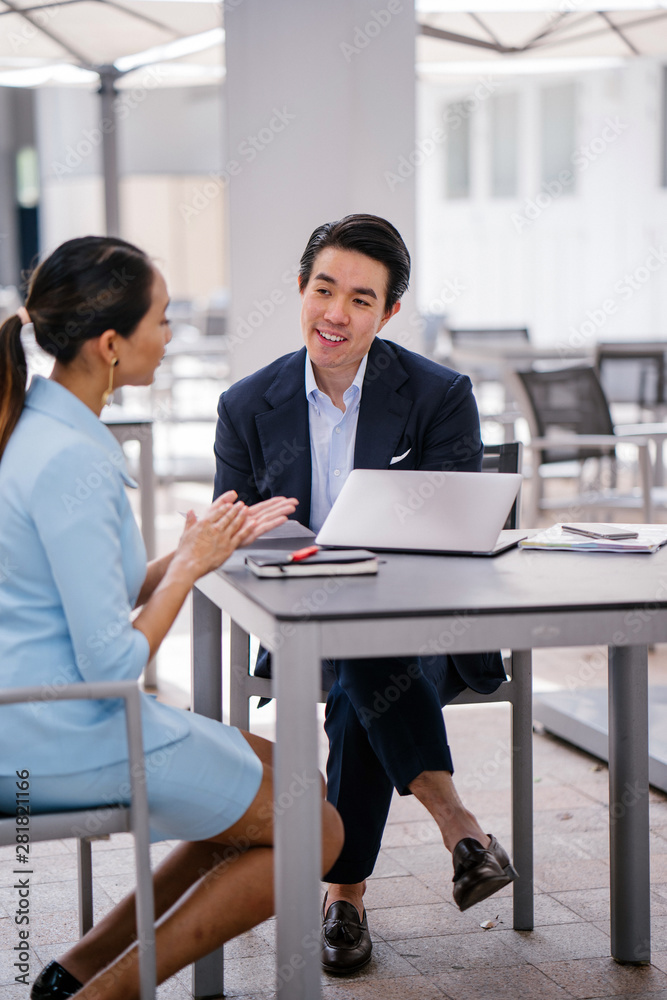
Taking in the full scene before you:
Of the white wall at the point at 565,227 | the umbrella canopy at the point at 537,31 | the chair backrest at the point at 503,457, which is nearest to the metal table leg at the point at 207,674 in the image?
the chair backrest at the point at 503,457

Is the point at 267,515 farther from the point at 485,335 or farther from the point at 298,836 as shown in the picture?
the point at 485,335

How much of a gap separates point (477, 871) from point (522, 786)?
30 centimetres

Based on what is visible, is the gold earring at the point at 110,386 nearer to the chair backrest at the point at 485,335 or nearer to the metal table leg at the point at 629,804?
the metal table leg at the point at 629,804

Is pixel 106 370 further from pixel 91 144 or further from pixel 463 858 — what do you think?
pixel 91 144

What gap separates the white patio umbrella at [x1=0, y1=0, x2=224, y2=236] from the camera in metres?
4.52

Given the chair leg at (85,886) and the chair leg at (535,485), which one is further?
the chair leg at (535,485)

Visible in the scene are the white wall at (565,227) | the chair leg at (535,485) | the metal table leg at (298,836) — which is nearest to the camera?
the metal table leg at (298,836)

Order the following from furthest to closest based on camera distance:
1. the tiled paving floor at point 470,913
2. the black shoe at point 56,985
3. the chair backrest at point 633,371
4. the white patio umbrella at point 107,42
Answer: the chair backrest at point 633,371
the white patio umbrella at point 107,42
the tiled paving floor at point 470,913
the black shoe at point 56,985

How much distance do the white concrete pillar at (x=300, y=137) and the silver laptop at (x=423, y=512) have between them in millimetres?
1996

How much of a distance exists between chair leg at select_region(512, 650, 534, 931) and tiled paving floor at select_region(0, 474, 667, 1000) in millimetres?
56

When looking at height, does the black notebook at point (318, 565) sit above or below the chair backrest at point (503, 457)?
below

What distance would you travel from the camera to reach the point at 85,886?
6.17 feet

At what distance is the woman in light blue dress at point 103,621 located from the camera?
1398 millimetres

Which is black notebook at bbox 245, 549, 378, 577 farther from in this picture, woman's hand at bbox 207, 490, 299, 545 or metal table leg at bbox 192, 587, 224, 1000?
metal table leg at bbox 192, 587, 224, 1000
